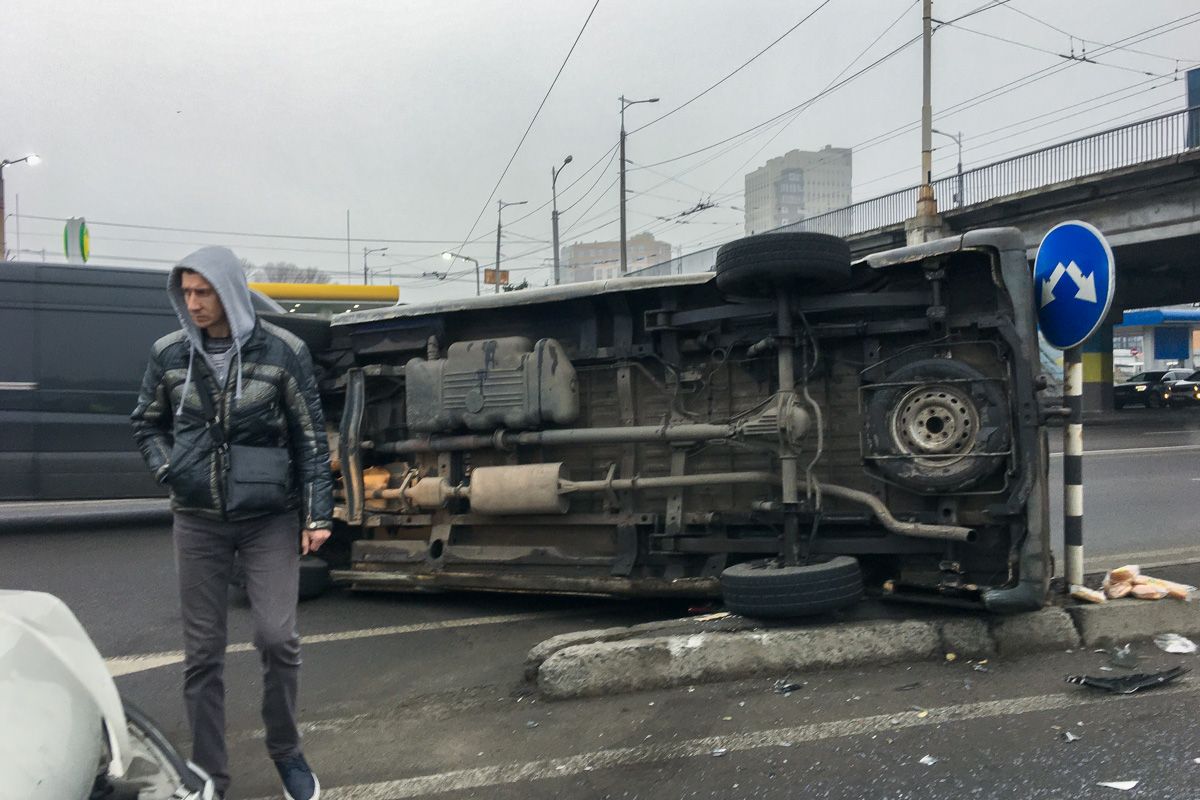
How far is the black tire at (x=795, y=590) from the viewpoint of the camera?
4117 millimetres

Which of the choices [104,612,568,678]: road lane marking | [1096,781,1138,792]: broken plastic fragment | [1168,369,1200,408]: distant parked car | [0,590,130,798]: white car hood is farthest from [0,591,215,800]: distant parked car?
[1168,369,1200,408]: distant parked car

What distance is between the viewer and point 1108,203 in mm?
20938

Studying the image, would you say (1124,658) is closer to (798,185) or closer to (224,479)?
(224,479)

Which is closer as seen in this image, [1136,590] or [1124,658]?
[1124,658]

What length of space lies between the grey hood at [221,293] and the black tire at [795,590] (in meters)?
2.52

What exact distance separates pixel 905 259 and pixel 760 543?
1.75 meters

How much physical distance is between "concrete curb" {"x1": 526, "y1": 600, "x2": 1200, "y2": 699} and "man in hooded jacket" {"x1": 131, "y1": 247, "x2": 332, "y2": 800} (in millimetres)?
1370

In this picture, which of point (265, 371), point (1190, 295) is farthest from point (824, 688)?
point (1190, 295)

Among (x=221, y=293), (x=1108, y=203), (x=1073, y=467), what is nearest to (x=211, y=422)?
(x=221, y=293)

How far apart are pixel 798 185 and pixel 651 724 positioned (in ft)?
159

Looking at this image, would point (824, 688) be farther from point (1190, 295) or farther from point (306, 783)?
point (1190, 295)

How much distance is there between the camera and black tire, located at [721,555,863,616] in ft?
13.5

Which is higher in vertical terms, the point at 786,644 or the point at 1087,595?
the point at 1087,595

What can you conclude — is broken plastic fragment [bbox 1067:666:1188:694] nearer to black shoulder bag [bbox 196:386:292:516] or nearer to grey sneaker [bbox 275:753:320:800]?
grey sneaker [bbox 275:753:320:800]
